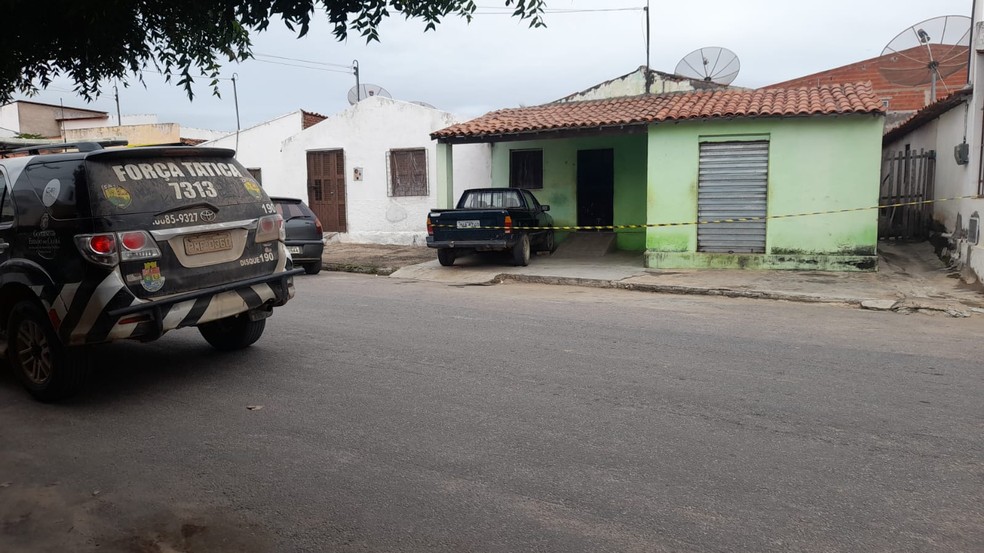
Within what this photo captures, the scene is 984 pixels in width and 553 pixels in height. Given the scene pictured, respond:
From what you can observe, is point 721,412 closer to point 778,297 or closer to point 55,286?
point 55,286

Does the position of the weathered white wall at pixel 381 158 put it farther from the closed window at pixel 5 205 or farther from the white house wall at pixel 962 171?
the closed window at pixel 5 205

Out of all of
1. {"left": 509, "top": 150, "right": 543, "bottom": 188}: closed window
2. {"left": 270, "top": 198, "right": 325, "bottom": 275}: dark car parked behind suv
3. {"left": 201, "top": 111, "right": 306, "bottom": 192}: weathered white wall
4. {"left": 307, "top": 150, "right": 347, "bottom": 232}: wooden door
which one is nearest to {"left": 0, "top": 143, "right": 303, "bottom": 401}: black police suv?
{"left": 270, "top": 198, "right": 325, "bottom": 275}: dark car parked behind suv

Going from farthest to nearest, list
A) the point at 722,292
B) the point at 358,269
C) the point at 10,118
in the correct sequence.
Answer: the point at 10,118 → the point at 358,269 → the point at 722,292

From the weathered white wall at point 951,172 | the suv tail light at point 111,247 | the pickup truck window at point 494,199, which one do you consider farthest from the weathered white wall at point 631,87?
the suv tail light at point 111,247

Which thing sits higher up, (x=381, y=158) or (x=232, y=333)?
(x=381, y=158)

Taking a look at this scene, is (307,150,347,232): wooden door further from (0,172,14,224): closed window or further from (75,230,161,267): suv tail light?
(75,230,161,267): suv tail light

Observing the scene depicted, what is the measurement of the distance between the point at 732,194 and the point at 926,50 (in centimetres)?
645

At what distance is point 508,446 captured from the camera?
4141 millimetres

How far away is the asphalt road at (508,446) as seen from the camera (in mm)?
3213

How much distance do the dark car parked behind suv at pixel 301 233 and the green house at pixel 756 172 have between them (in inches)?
160

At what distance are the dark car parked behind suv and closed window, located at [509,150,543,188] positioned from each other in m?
6.30

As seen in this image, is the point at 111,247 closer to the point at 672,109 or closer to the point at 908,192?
the point at 672,109

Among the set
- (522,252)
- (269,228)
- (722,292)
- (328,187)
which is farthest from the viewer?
(328,187)

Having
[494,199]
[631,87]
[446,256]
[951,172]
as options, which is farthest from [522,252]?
[951,172]
